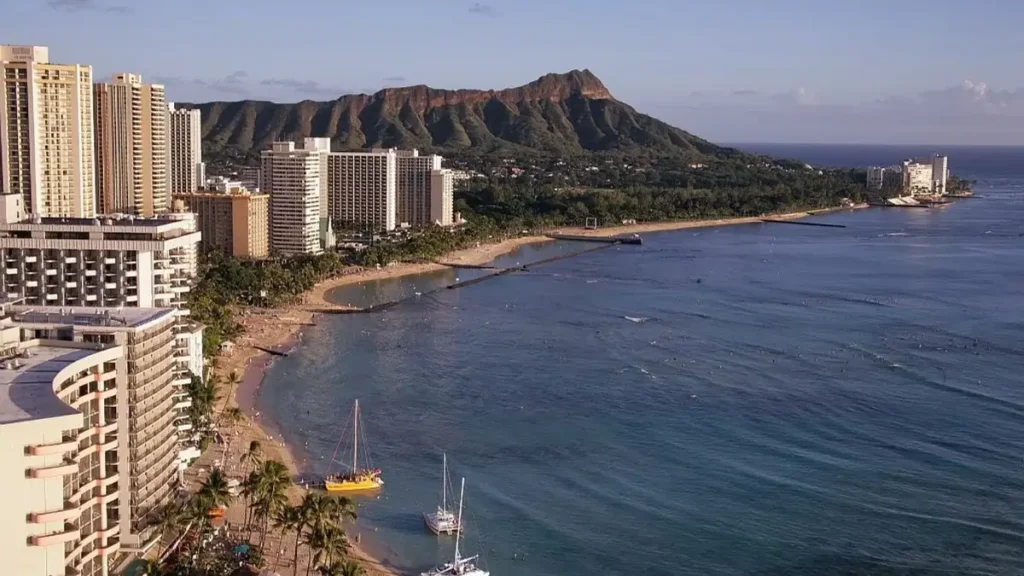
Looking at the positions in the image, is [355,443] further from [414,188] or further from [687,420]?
[414,188]

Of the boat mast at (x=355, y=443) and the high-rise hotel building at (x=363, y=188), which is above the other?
the high-rise hotel building at (x=363, y=188)

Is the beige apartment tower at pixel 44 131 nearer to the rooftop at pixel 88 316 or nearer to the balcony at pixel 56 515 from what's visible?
the rooftop at pixel 88 316

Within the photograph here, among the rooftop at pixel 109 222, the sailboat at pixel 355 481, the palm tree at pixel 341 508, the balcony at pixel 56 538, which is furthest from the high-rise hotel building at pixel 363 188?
the balcony at pixel 56 538

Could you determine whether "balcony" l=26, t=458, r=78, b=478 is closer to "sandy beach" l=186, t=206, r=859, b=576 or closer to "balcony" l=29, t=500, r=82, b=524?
"balcony" l=29, t=500, r=82, b=524

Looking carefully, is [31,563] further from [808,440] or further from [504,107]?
[504,107]

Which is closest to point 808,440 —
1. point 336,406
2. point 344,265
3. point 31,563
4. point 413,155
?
point 336,406
